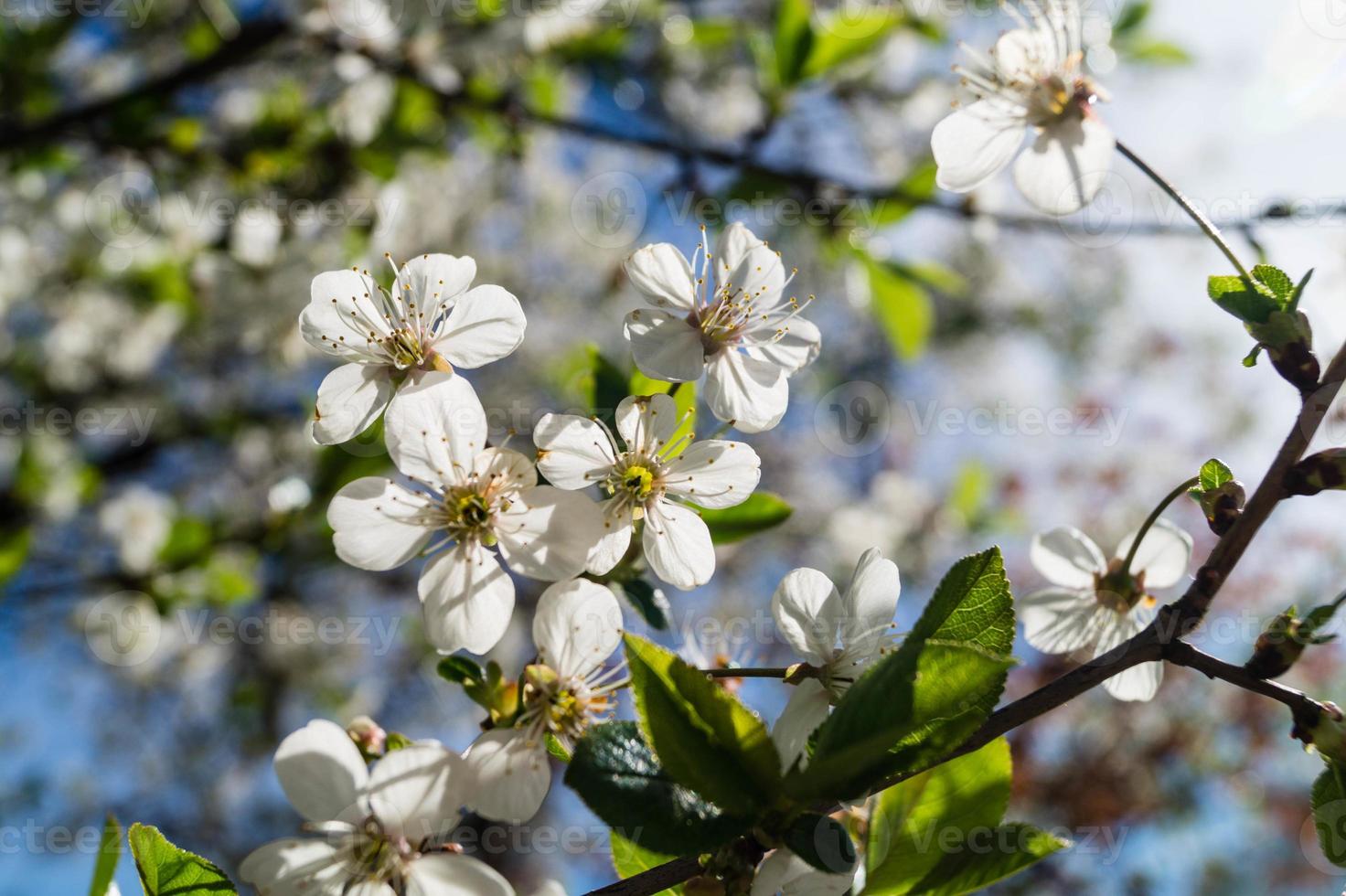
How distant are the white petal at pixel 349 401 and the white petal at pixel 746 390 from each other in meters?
0.29

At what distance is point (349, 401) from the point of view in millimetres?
814

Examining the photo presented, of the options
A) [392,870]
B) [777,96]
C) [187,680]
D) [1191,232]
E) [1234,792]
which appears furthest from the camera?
[187,680]

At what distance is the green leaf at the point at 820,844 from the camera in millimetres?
581

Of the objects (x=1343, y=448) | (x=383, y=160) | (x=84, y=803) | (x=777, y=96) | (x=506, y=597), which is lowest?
(x=84, y=803)

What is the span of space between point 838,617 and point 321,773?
16.3 inches

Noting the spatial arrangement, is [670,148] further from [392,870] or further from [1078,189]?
[392,870]

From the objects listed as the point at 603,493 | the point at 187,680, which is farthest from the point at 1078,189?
the point at 187,680

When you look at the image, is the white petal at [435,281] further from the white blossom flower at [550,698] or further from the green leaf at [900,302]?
the green leaf at [900,302]

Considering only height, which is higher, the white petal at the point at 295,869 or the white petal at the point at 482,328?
the white petal at the point at 482,328

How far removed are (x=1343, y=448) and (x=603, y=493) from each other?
582mm

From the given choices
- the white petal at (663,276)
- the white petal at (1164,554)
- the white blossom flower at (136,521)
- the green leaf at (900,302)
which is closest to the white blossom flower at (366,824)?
the white petal at (663,276)

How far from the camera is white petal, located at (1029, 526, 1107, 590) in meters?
0.99

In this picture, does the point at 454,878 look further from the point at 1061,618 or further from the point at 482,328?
the point at 1061,618

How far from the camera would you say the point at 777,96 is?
199 cm
